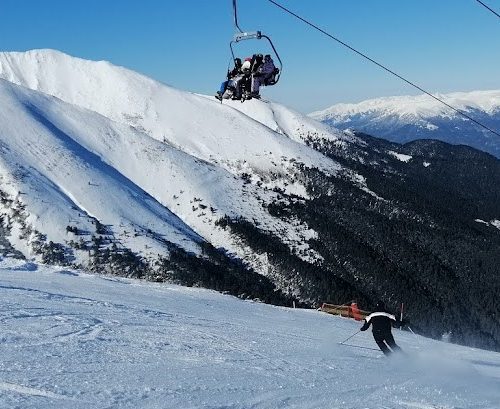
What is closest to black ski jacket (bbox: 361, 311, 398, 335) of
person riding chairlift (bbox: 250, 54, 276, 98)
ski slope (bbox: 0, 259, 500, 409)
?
ski slope (bbox: 0, 259, 500, 409)

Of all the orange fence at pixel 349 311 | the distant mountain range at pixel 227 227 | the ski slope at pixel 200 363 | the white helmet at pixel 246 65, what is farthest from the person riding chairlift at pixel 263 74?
the distant mountain range at pixel 227 227

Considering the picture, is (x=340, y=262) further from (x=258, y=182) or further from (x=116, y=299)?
(x=116, y=299)

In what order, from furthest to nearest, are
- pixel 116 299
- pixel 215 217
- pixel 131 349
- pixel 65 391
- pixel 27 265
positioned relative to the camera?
pixel 215 217
pixel 27 265
pixel 116 299
pixel 131 349
pixel 65 391

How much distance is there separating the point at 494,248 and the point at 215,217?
87.3m

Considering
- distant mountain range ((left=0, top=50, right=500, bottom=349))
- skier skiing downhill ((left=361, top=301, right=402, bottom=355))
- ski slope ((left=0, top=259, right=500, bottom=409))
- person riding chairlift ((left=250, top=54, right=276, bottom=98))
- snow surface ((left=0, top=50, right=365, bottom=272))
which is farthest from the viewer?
snow surface ((left=0, top=50, right=365, bottom=272))

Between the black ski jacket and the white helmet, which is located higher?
the white helmet

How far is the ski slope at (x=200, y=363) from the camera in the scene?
11258 mm

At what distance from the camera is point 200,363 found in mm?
14516

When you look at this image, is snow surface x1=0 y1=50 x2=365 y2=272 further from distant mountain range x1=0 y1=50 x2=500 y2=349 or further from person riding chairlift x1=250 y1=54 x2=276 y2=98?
person riding chairlift x1=250 y1=54 x2=276 y2=98

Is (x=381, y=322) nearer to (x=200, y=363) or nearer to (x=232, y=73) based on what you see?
(x=200, y=363)

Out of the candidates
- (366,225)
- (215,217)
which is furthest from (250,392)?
(366,225)

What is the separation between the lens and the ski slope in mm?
11258

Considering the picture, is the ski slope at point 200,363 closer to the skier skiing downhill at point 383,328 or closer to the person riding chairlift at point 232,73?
the skier skiing downhill at point 383,328

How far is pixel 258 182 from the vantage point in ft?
614
